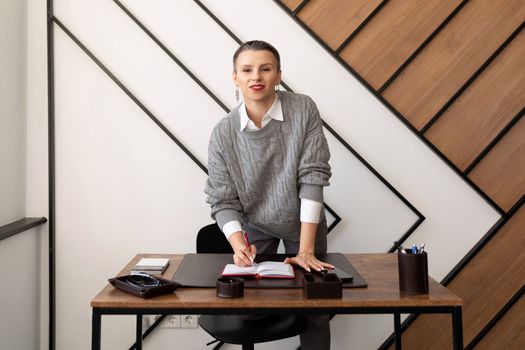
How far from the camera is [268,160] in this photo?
5.44ft

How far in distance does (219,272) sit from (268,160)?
46 centimetres

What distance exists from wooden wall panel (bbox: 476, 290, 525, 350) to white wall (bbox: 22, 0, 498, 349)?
0.38 meters

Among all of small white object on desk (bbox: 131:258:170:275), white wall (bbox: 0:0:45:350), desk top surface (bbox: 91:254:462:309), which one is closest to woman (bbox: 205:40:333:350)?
small white object on desk (bbox: 131:258:170:275)

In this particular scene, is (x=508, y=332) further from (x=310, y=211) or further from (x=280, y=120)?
(x=280, y=120)

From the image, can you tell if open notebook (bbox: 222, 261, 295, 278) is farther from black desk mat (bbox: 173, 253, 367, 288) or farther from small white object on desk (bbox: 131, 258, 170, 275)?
small white object on desk (bbox: 131, 258, 170, 275)

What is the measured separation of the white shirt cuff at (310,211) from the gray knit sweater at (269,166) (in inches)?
0.7

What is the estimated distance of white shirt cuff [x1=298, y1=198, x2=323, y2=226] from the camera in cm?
163

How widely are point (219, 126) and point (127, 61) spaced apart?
0.90 m

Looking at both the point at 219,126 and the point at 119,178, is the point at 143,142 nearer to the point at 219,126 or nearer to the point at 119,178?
the point at 119,178

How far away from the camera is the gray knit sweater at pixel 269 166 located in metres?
1.64

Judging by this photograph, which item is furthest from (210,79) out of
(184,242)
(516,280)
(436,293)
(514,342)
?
(514,342)

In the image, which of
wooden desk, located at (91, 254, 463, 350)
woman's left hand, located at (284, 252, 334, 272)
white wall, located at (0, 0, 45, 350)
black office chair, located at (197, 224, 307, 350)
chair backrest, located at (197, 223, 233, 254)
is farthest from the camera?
white wall, located at (0, 0, 45, 350)

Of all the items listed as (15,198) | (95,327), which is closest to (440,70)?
(95,327)

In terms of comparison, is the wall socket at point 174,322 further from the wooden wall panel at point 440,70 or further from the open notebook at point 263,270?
the wooden wall panel at point 440,70
